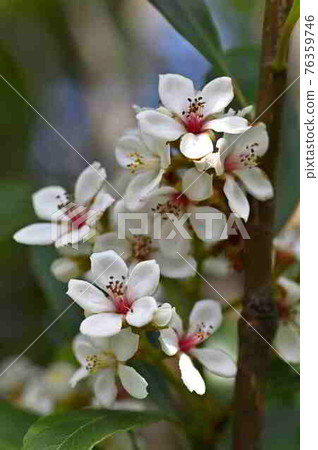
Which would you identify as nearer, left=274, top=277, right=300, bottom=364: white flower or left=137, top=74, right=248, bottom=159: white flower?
left=137, top=74, right=248, bottom=159: white flower

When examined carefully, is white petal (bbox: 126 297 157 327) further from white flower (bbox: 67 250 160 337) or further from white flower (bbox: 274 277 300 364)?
white flower (bbox: 274 277 300 364)

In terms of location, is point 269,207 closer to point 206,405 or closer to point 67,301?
point 206,405

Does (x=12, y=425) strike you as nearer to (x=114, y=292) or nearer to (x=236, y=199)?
(x=114, y=292)

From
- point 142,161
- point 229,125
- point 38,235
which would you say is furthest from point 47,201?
point 229,125

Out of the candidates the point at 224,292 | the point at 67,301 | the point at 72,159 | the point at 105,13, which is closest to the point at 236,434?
the point at 67,301

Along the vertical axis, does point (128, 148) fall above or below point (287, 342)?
above

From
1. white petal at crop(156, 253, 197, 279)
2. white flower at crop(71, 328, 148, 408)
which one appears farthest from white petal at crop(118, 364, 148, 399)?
white petal at crop(156, 253, 197, 279)
